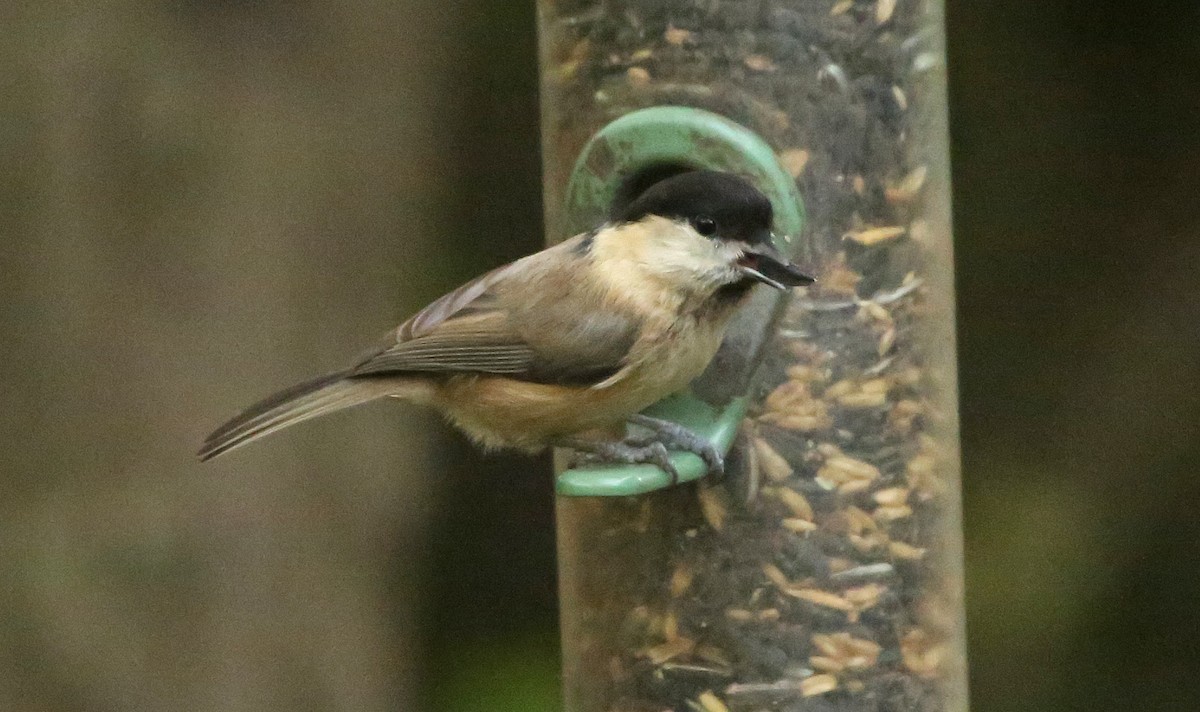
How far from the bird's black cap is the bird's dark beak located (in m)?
0.02

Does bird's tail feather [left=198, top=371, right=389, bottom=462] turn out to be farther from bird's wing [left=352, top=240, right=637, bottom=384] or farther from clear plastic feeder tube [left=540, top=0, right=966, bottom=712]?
clear plastic feeder tube [left=540, top=0, right=966, bottom=712]

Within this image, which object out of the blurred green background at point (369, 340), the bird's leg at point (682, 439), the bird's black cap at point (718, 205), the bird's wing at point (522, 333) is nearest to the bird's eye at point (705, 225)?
the bird's black cap at point (718, 205)

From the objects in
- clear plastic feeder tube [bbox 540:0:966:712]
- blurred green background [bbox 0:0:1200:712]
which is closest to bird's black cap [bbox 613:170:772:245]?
clear plastic feeder tube [bbox 540:0:966:712]

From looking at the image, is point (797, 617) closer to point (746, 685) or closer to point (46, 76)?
point (746, 685)

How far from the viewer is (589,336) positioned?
2832mm

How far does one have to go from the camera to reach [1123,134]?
14.3 ft

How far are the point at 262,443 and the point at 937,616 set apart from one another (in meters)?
1.69

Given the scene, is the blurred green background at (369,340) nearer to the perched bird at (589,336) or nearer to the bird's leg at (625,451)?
the perched bird at (589,336)

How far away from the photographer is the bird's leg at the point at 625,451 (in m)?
2.60

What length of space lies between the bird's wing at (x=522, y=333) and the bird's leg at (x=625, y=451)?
125 mm

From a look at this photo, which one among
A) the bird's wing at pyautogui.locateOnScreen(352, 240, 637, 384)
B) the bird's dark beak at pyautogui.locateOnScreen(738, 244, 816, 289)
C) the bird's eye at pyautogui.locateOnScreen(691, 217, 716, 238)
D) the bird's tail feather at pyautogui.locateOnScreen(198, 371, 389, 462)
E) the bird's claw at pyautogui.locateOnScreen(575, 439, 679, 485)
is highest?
the bird's eye at pyautogui.locateOnScreen(691, 217, 716, 238)

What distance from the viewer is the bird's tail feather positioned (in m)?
2.85

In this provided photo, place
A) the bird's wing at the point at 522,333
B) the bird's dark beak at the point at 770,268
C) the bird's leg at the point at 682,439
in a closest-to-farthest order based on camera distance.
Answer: the bird's dark beak at the point at 770,268
the bird's leg at the point at 682,439
the bird's wing at the point at 522,333

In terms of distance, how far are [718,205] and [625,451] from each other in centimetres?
44
